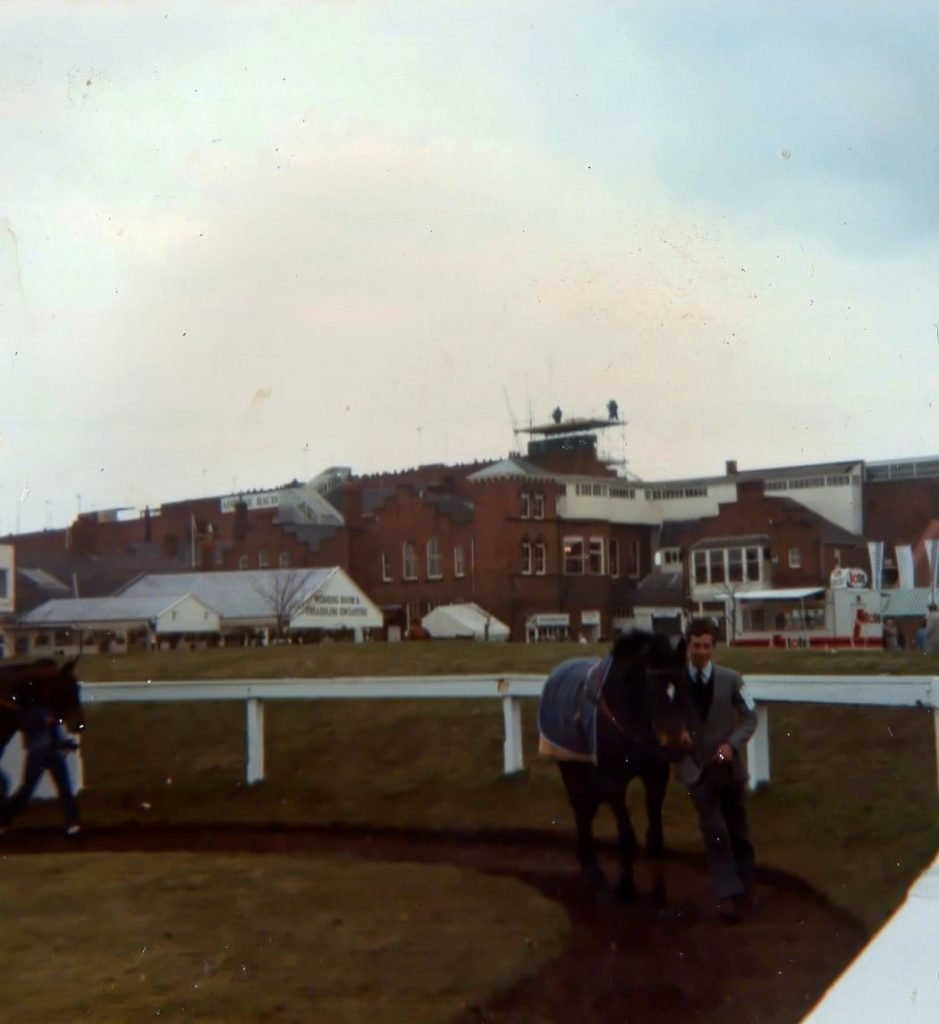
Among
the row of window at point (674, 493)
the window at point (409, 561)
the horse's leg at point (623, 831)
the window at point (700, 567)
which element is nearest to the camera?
the horse's leg at point (623, 831)

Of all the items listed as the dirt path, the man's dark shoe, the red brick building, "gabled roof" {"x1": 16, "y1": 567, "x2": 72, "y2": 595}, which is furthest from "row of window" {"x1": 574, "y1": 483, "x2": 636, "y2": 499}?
"gabled roof" {"x1": 16, "y1": 567, "x2": 72, "y2": 595}

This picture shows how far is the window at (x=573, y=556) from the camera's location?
7781mm

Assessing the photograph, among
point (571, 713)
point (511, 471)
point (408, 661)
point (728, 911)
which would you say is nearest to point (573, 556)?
point (511, 471)

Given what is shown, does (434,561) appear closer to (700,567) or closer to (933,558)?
(700,567)

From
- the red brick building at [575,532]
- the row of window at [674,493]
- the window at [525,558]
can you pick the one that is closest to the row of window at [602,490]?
the red brick building at [575,532]

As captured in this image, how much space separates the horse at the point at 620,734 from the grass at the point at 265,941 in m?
0.45

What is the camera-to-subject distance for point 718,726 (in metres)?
5.76

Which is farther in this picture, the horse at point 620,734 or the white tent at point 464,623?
the white tent at point 464,623

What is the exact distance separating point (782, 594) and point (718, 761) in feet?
9.88

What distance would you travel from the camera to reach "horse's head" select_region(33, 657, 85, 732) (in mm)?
7941

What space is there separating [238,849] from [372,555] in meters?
2.08

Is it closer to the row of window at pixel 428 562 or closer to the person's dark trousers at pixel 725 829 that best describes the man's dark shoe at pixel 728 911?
the person's dark trousers at pixel 725 829

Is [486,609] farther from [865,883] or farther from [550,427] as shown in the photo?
[865,883]

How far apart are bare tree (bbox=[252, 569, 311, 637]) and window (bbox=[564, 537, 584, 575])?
2.03 m
